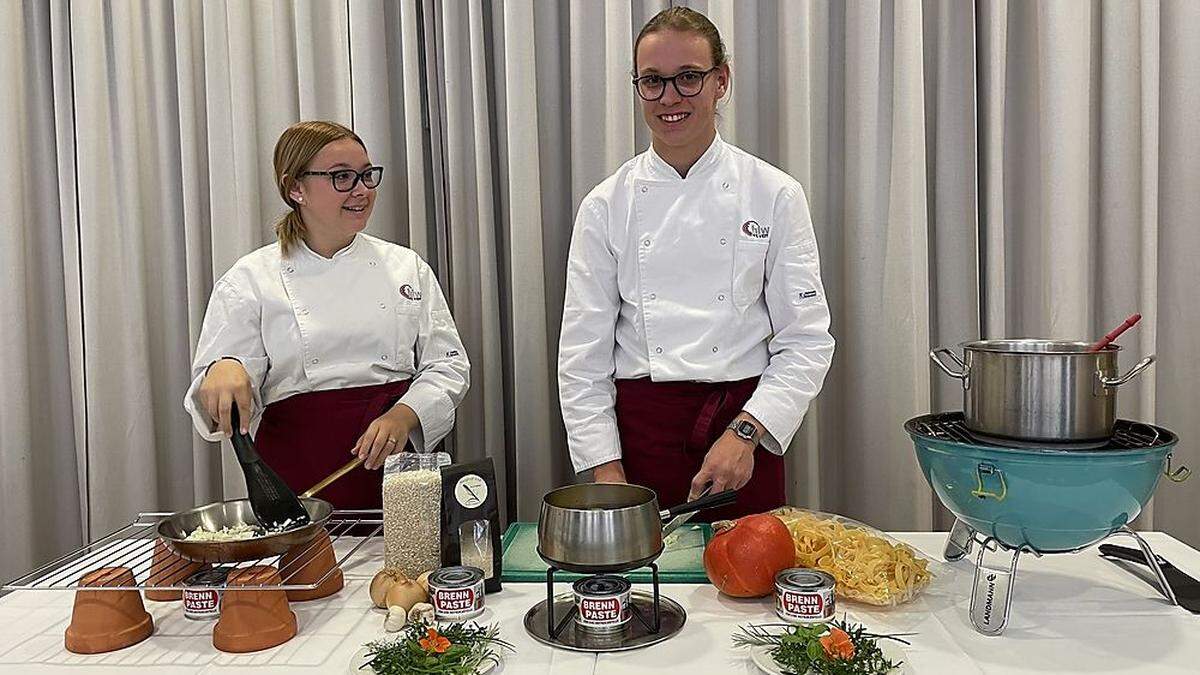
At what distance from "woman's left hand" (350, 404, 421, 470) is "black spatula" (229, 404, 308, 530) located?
327 millimetres

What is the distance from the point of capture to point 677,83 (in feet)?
6.53

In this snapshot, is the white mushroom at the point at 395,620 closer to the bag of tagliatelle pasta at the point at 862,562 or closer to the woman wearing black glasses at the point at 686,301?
the bag of tagliatelle pasta at the point at 862,562

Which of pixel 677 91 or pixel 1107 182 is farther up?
pixel 677 91

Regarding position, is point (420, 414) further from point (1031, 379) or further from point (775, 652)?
point (1031, 379)

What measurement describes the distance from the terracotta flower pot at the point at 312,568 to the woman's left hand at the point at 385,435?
372 mm

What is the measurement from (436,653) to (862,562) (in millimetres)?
657

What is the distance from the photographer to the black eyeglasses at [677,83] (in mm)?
1979

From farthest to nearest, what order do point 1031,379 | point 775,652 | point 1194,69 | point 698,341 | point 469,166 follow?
1. point 469,166
2. point 1194,69
3. point 698,341
4. point 1031,379
5. point 775,652

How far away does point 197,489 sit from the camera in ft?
8.77

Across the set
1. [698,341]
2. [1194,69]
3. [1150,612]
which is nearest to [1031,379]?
[1150,612]

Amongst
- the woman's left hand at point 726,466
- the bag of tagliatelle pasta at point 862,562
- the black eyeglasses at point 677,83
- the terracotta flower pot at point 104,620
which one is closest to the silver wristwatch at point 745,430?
the woman's left hand at point 726,466

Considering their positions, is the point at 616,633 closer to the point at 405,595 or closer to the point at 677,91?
the point at 405,595

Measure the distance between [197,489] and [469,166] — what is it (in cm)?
120

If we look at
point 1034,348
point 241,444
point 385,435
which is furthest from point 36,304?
point 1034,348
